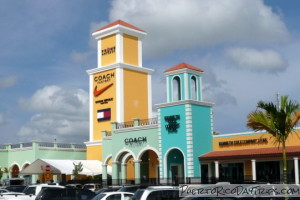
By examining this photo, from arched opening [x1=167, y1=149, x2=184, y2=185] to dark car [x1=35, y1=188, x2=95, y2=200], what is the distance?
61.2 ft

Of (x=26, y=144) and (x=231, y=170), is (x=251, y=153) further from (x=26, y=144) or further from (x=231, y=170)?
(x=26, y=144)

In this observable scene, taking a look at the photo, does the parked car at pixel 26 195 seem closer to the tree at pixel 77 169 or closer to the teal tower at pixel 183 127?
the teal tower at pixel 183 127

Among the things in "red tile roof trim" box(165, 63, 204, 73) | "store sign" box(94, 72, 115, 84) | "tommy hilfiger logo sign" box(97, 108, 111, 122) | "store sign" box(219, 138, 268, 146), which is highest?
"store sign" box(94, 72, 115, 84)

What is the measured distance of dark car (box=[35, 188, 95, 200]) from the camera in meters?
22.2

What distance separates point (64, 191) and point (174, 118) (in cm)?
1879

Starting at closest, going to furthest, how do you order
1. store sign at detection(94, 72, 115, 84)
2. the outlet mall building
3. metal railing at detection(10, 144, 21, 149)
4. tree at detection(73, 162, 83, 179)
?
1. the outlet mall building
2. tree at detection(73, 162, 83, 179)
3. store sign at detection(94, 72, 115, 84)
4. metal railing at detection(10, 144, 21, 149)

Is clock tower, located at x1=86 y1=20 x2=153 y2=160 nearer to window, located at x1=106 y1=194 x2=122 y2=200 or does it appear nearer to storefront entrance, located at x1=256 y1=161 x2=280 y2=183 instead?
storefront entrance, located at x1=256 y1=161 x2=280 y2=183

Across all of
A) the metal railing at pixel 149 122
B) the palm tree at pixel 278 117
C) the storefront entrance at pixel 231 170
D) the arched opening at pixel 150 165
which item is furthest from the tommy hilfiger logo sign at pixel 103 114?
the palm tree at pixel 278 117

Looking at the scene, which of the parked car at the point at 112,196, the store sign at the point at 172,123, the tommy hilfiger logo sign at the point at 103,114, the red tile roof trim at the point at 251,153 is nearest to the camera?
the parked car at the point at 112,196

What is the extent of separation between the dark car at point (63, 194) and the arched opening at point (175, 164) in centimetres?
1865

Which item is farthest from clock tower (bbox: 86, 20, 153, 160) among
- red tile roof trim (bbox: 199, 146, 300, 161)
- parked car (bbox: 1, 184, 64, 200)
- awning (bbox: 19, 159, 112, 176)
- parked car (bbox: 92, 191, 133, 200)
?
parked car (bbox: 92, 191, 133, 200)

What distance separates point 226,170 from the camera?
134ft

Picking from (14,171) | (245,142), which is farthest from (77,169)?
(245,142)

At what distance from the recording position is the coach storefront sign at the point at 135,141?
145 feet
